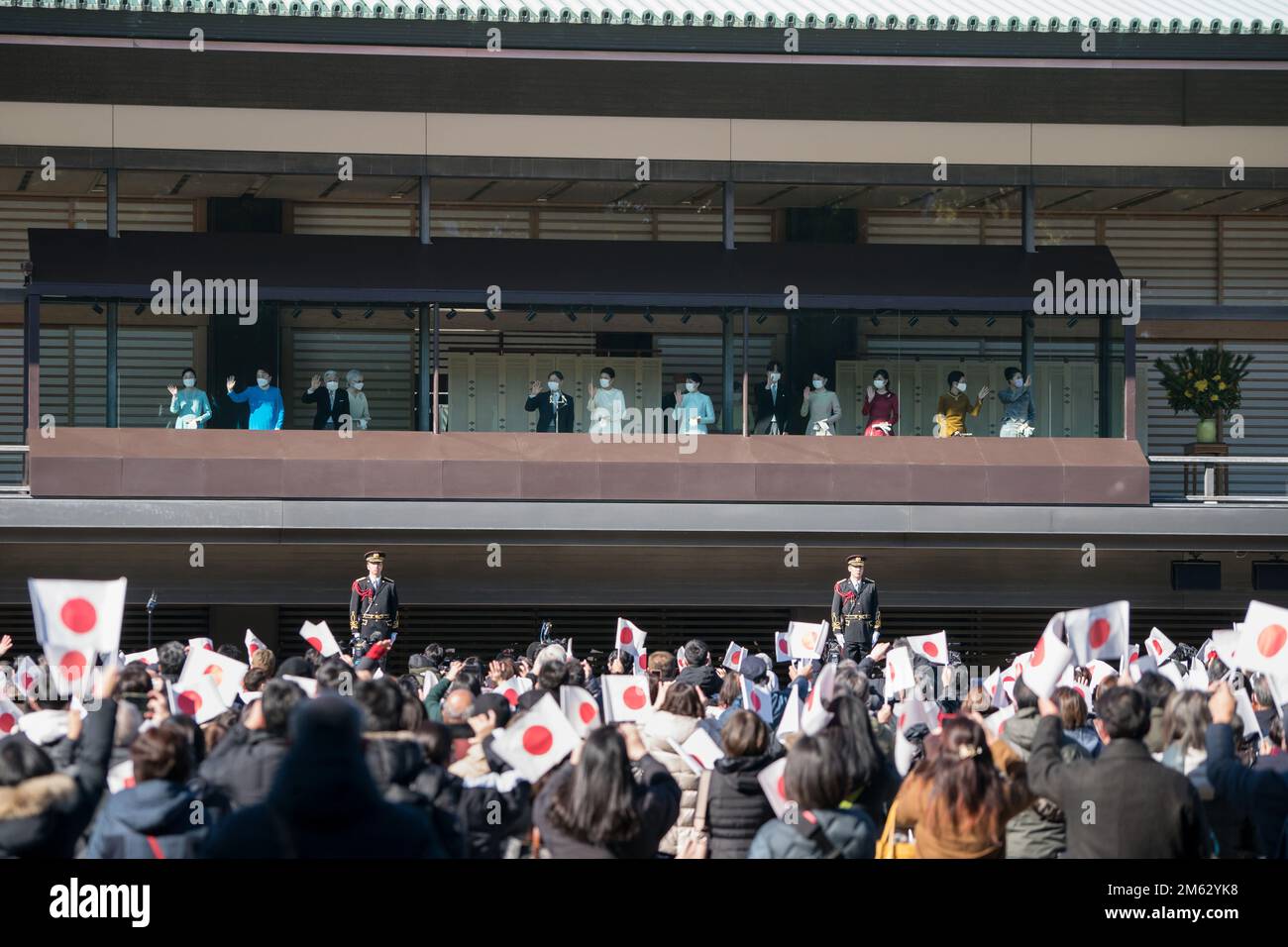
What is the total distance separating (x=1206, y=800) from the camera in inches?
300

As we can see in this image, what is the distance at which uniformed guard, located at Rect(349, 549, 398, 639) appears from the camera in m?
18.7

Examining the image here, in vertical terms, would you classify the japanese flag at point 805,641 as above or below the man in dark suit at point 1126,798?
below

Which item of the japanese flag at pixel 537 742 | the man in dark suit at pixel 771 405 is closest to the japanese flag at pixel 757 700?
the japanese flag at pixel 537 742

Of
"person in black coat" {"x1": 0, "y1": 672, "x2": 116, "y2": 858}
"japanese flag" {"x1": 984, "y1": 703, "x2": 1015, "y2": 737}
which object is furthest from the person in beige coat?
"person in black coat" {"x1": 0, "y1": 672, "x2": 116, "y2": 858}

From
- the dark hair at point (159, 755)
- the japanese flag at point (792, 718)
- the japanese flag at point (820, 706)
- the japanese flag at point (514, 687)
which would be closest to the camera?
the dark hair at point (159, 755)

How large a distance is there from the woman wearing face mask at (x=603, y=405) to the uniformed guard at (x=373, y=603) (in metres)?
4.05

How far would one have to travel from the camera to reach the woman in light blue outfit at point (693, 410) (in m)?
21.9

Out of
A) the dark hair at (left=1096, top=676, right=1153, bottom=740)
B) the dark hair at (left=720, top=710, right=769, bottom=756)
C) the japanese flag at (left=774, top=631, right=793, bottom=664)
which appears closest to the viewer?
the dark hair at (left=1096, top=676, right=1153, bottom=740)

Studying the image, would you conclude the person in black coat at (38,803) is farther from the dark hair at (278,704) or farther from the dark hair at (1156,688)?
the dark hair at (1156,688)

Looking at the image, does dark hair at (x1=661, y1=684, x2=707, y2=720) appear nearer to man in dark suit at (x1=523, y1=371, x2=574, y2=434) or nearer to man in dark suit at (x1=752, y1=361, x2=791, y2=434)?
man in dark suit at (x1=523, y1=371, x2=574, y2=434)

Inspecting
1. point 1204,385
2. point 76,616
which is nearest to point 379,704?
point 76,616

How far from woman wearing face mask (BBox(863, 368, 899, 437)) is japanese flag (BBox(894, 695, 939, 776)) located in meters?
11.8

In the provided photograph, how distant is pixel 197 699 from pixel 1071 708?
16.9ft

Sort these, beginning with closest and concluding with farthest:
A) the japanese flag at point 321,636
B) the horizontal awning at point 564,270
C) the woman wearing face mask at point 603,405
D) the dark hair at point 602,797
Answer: the dark hair at point 602,797
the japanese flag at point 321,636
the horizontal awning at point 564,270
the woman wearing face mask at point 603,405
